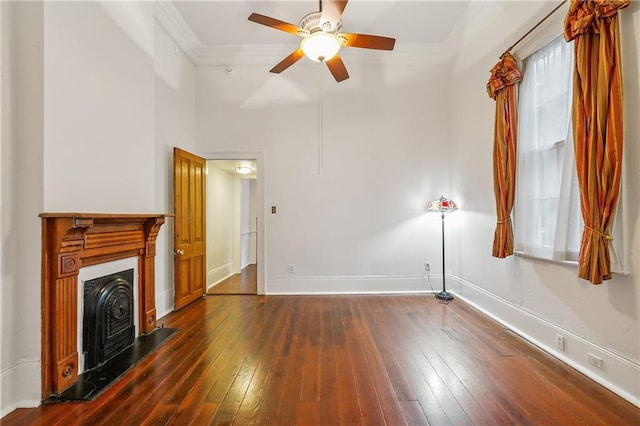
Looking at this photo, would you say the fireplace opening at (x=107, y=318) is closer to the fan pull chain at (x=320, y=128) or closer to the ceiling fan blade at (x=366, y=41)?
the fan pull chain at (x=320, y=128)

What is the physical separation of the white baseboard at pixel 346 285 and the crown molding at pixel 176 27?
3.68 m

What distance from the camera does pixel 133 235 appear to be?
263 cm

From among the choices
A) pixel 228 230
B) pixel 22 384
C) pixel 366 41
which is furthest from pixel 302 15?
pixel 22 384

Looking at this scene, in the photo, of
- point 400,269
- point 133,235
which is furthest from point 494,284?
point 133,235

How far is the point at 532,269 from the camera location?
2.68 metres

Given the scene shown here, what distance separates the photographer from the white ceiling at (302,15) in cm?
337

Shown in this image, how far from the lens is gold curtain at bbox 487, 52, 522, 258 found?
2822mm

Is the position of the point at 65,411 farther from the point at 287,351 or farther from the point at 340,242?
the point at 340,242

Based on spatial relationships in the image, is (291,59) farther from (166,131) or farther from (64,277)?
(64,277)

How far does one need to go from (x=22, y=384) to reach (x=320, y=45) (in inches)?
134

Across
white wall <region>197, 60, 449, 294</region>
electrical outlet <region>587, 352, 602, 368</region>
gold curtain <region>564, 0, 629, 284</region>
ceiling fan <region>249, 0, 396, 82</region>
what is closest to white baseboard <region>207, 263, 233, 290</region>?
white wall <region>197, 60, 449, 294</region>

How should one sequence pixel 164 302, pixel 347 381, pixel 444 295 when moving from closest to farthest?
pixel 347 381
pixel 164 302
pixel 444 295

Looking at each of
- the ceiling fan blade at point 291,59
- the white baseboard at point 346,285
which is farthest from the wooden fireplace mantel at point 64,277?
the white baseboard at point 346,285

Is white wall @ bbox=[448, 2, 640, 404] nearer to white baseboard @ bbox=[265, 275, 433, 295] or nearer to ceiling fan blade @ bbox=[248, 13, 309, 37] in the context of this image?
white baseboard @ bbox=[265, 275, 433, 295]
